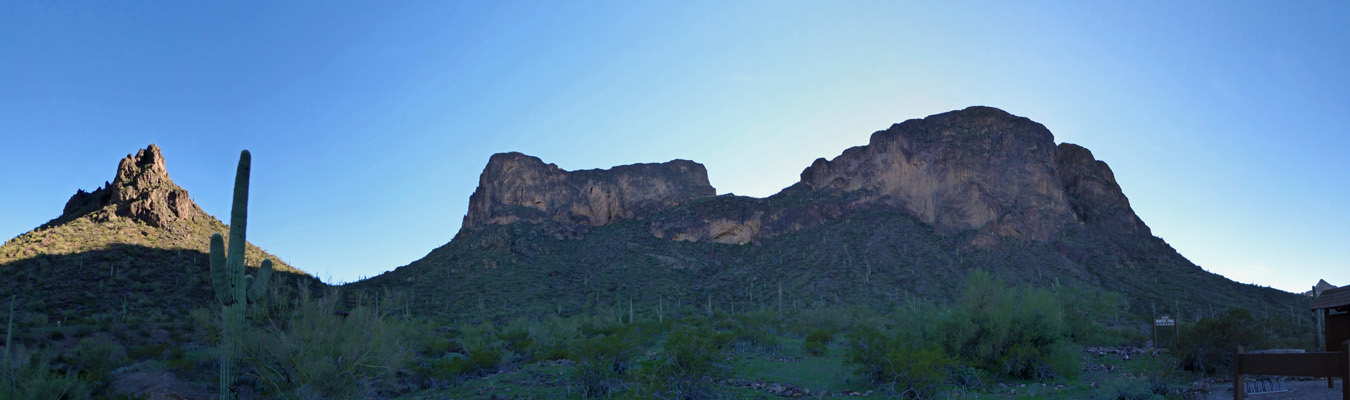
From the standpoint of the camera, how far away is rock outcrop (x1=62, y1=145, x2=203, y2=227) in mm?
41500

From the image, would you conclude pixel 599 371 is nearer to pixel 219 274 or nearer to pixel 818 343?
pixel 219 274

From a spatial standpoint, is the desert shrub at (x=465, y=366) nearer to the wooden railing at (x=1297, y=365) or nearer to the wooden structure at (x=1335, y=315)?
the wooden railing at (x=1297, y=365)

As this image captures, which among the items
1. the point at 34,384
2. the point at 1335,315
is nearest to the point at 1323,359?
the point at 1335,315

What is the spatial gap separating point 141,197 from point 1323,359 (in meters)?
51.7

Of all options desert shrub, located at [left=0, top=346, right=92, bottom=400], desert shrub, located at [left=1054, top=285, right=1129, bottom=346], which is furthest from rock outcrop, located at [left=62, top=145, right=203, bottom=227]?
desert shrub, located at [left=1054, top=285, right=1129, bottom=346]

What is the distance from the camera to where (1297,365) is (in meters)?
10.9

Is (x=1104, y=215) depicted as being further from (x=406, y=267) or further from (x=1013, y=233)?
(x=406, y=267)

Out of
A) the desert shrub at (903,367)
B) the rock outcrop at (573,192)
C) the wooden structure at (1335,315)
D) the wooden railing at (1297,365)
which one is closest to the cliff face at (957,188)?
the rock outcrop at (573,192)

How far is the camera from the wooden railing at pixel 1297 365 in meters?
10.1

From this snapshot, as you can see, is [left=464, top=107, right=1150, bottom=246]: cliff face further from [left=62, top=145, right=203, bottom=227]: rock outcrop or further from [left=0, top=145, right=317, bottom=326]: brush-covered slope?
[left=0, top=145, right=317, bottom=326]: brush-covered slope

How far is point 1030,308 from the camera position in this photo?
796 inches

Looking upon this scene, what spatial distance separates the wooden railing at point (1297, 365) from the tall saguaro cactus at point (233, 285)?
18262 mm

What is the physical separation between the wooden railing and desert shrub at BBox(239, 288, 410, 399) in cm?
1632

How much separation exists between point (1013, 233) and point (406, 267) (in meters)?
53.8
